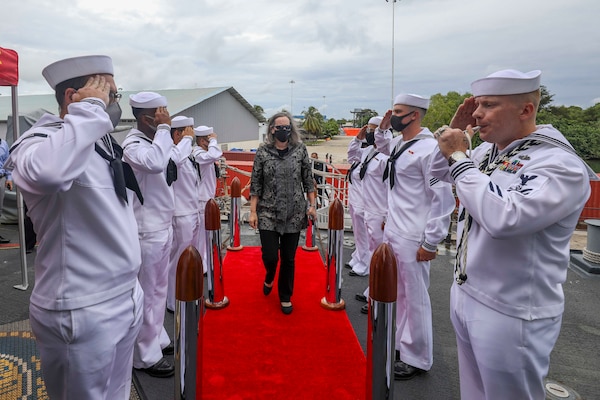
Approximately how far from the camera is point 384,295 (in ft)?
6.69

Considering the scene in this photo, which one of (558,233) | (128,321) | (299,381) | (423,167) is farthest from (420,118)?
(128,321)

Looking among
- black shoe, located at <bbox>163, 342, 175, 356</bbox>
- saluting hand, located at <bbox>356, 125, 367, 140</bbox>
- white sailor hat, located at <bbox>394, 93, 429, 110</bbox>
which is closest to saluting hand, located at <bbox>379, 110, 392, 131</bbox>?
white sailor hat, located at <bbox>394, 93, 429, 110</bbox>

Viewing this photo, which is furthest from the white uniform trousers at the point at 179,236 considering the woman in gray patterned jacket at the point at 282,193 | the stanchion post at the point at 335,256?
the stanchion post at the point at 335,256

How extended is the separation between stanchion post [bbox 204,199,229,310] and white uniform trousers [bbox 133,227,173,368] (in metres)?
1.06

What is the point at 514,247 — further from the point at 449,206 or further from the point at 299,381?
the point at 299,381

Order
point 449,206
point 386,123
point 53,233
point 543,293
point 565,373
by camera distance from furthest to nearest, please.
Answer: point 386,123
point 565,373
point 449,206
point 543,293
point 53,233

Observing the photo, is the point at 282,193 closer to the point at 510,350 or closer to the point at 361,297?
the point at 361,297

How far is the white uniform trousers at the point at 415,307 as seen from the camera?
318cm

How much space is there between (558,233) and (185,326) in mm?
1926

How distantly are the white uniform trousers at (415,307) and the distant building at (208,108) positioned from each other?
17443 mm

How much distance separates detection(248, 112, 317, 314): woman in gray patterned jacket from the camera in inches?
162

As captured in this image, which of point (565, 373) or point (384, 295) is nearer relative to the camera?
point (384, 295)

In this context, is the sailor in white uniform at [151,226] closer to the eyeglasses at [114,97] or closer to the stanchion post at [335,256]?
the eyeglasses at [114,97]

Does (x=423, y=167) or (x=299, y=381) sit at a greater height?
(x=423, y=167)
